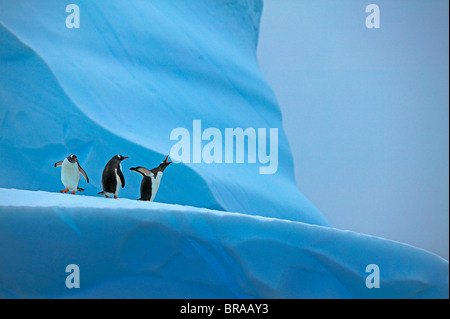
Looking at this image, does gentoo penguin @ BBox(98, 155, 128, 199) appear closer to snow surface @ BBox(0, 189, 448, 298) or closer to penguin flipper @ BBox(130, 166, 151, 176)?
penguin flipper @ BBox(130, 166, 151, 176)

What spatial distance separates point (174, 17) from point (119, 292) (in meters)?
3.02

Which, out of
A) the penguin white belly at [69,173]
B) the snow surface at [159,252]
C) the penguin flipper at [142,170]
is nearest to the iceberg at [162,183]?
the snow surface at [159,252]

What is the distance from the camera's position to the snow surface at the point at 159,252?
208 centimetres

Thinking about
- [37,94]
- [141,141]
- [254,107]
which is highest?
[254,107]

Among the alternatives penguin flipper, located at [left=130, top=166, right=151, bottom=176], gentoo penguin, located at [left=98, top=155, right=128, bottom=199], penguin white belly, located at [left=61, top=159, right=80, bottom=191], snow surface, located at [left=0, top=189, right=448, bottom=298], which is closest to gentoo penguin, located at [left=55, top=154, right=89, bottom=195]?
penguin white belly, located at [left=61, top=159, right=80, bottom=191]

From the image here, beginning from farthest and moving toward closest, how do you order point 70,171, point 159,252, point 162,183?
point 162,183 → point 70,171 → point 159,252

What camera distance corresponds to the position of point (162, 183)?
11.3 ft

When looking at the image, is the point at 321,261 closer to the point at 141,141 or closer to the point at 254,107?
the point at 141,141

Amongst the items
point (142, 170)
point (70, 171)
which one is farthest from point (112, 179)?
point (70, 171)

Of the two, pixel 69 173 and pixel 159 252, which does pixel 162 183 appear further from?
pixel 159 252

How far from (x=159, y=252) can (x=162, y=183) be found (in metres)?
1.34

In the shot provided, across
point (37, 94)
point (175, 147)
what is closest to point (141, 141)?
point (175, 147)
